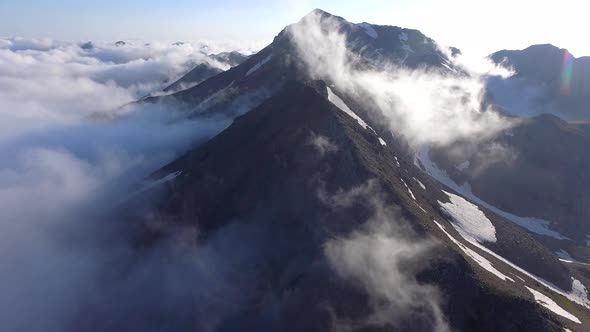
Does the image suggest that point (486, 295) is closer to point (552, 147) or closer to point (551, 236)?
point (551, 236)

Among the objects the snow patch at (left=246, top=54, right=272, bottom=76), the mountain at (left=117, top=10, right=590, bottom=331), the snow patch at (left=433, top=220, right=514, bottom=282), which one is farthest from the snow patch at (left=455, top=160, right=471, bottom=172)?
the snow patch at (left=433, top=220, right=514, bottom=282)

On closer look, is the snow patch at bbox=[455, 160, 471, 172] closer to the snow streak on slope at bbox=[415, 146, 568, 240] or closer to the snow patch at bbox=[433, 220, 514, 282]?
the snow streak on slope at bbox=[415, 146, 568, 240]

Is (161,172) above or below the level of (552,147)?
below

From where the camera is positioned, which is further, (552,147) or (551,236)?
(552,147)

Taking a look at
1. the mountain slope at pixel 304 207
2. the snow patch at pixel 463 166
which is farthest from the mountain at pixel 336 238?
the snow patch at pixel 463 166

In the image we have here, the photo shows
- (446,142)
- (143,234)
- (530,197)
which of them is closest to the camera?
(143,234)

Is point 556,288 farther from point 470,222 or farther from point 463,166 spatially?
point 463,166

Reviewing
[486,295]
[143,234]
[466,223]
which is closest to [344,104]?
[466,223]
